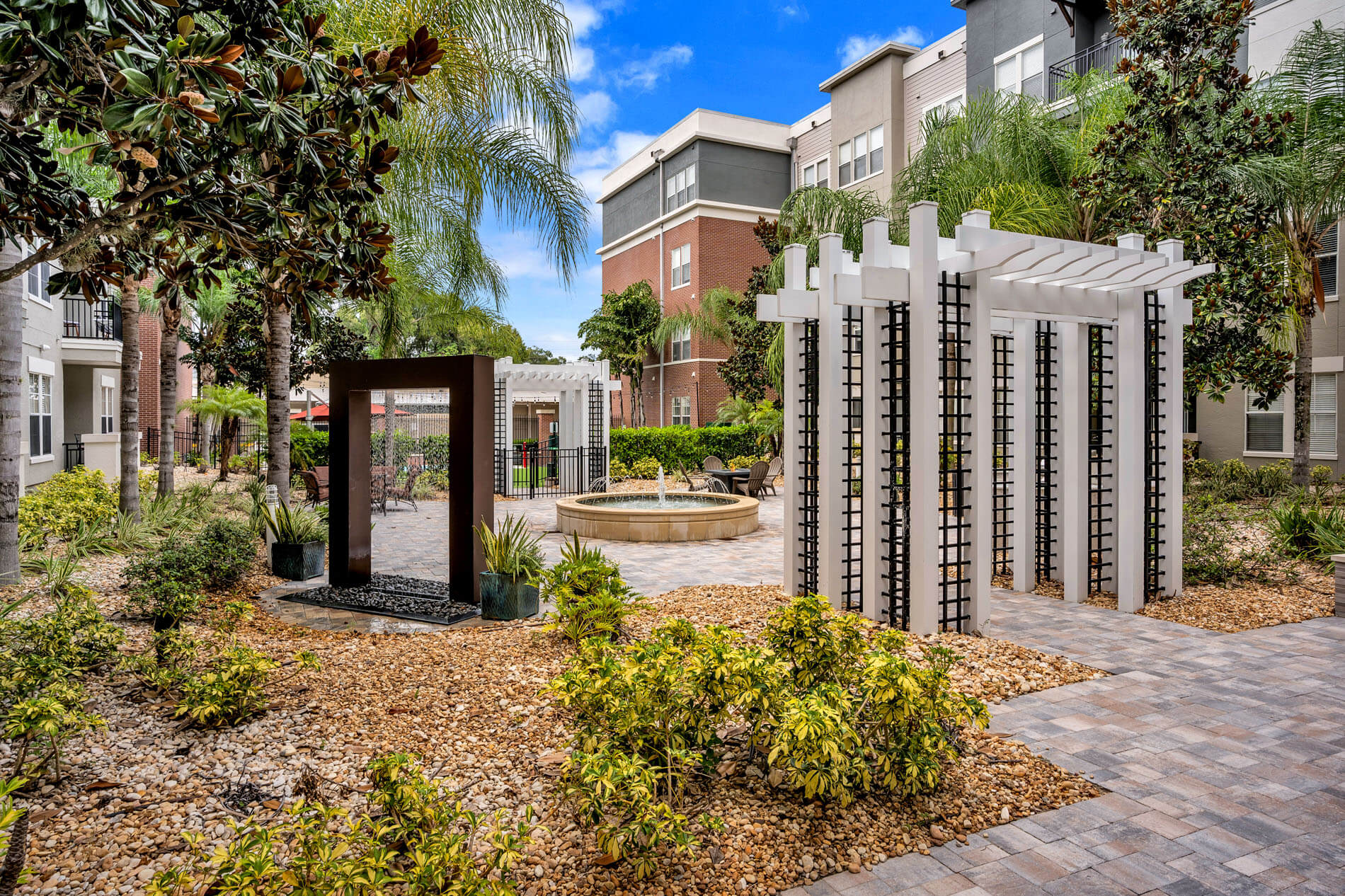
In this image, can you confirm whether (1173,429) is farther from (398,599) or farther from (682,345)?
(682,345)

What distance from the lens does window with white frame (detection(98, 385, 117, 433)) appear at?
22.0 m

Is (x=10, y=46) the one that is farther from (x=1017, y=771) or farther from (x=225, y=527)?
(x=225, y=527)

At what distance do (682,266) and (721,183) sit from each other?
3691 mm

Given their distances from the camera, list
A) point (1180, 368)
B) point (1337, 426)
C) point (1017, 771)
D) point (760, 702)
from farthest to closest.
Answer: point (1337, 426)
point (1180, 368)
point (1017, 771)
point (760, 702)

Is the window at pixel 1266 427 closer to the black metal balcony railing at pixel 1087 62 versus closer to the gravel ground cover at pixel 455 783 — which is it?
the black metal balcony railing at pixel 1087 62

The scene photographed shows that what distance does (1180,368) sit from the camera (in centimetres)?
689

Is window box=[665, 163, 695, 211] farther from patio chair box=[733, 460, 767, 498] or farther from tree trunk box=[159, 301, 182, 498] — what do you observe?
tree trunk box=[159, 301, 182, 498]

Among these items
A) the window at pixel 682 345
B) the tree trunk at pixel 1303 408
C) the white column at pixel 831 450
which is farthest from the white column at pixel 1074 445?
the window at pixel 682 345

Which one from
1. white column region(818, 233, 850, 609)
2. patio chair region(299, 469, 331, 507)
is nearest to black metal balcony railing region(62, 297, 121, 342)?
patio chair region(299, 469, 331, 507)

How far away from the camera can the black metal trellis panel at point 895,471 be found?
588cm

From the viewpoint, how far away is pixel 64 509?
30.1 ft

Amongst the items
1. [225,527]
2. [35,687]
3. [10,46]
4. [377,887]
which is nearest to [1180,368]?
[377,887]

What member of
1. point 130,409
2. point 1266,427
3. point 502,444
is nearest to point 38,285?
point 130,409

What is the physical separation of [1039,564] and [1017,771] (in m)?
5.05
